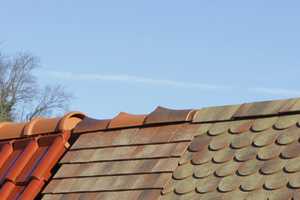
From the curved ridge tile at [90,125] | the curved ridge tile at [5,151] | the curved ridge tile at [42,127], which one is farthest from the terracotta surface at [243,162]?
the curved ridge tile at [5,151]

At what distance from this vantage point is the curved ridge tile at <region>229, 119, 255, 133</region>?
372 centimetres

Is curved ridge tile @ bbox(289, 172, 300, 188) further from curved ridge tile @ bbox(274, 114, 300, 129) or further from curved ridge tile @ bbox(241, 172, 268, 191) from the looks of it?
curved ridge tile @ bbox(274, 114, 300, 129)

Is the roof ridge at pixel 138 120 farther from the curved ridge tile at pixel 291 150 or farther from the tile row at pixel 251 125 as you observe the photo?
the curved ridge tile at pixel 291 150

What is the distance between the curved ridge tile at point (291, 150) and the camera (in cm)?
322

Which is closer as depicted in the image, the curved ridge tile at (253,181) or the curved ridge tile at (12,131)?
the curved ridge tile at (253,181)

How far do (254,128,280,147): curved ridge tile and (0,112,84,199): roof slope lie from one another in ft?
7.06

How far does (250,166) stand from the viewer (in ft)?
10.9

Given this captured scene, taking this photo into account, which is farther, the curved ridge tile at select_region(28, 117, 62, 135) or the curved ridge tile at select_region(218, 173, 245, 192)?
the curved ridge tile at select_region(28, 117, 62, 135)

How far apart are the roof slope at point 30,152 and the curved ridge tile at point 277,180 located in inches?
90.6

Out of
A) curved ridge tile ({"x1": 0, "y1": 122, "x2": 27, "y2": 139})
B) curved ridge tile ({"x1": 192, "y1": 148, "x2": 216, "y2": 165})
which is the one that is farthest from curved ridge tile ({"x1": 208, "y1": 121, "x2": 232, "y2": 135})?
curved ridge tile ({"x1": 0, "y1": 122, "x2": 27, "y2": 139})

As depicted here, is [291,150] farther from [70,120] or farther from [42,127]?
[42,127]

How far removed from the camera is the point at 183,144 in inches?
153

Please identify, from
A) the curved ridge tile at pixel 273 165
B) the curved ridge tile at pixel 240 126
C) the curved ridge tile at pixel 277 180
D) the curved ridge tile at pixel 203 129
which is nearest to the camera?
the curved ridge tile at pixel 277 180

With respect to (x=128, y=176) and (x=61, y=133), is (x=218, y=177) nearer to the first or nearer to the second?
(x=128, y=176)
